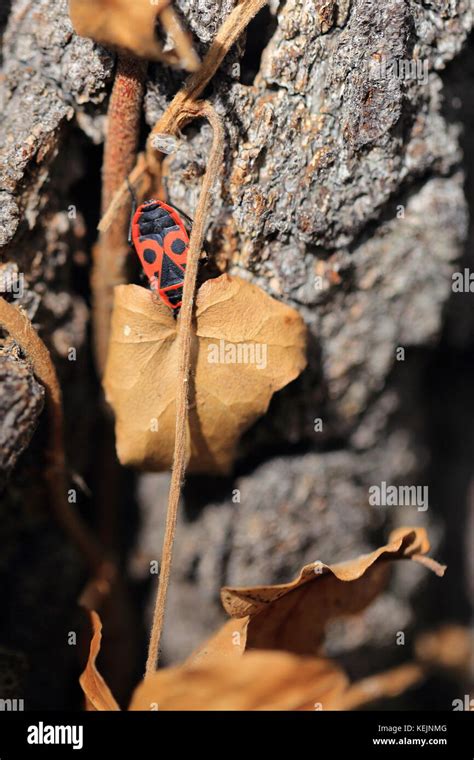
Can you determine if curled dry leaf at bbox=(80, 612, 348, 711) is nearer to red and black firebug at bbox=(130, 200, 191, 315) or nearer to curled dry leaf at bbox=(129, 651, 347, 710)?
curled dry leaf at bbox=(129, 651, 347, 710)

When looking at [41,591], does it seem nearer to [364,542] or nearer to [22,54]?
[364,542]

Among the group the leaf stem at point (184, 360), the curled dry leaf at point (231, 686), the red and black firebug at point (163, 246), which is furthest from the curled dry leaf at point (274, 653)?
the red and black firebug at point (163, 246)

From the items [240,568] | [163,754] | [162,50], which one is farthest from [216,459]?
[162,50]

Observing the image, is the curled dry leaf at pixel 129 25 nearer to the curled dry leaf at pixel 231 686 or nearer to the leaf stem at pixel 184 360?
the leaf stem at pixel 184 360

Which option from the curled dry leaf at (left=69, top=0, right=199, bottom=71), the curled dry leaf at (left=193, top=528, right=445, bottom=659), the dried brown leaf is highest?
the curled dry leaf at (left=69, top=0, right=199, bottom=71)

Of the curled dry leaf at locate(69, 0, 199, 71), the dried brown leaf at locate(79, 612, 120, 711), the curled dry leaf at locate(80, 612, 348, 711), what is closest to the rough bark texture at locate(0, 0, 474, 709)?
the curled dry leaf at locate(69, 0, 199, 71)

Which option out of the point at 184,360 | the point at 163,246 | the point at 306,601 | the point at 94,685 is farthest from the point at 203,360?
the point at 94,685
